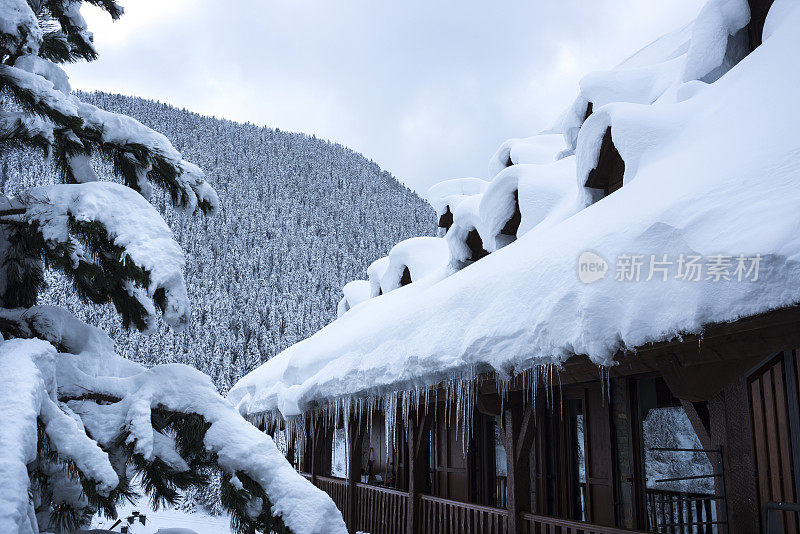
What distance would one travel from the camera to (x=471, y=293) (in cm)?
611

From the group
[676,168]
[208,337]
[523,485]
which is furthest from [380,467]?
[208,337]

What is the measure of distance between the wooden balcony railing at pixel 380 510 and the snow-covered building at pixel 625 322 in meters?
0.04

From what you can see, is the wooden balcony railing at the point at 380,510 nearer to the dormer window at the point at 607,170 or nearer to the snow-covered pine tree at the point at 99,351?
the dormer window at the point at 607,170

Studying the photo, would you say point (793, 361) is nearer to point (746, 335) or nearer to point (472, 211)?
point (746, 335)

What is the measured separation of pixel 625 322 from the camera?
3.69 meters

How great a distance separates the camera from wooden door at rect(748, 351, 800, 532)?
18.1 feet

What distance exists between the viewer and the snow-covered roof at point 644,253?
325 centimetres

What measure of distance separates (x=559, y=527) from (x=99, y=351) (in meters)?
4.71

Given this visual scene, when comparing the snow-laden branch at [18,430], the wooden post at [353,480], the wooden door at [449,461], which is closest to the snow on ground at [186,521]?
the wooden post at [353,480]

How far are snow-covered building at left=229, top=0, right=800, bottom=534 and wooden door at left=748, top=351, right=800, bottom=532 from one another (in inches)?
0.8

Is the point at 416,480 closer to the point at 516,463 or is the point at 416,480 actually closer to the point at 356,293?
the point at 516,463

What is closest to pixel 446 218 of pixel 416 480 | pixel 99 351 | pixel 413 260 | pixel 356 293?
pixel 413 260

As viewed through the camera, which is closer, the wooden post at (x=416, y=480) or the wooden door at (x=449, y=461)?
the wooden post at (x=416, y=480)

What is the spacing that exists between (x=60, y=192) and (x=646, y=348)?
11.4ft
